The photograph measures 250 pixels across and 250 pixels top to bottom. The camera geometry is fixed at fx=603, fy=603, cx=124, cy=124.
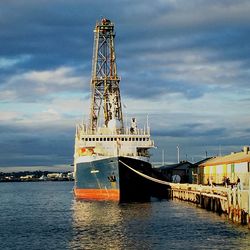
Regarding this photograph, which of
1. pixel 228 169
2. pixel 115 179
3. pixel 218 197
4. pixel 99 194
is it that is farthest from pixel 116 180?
pixel 218 197

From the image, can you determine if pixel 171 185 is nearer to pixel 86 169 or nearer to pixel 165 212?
pixel 86 169

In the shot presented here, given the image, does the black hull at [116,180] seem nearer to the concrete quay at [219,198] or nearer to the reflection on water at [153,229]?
the concrete quay at [219,198]

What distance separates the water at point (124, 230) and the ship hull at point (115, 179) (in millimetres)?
6783

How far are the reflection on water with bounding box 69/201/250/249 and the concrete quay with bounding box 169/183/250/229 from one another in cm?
106

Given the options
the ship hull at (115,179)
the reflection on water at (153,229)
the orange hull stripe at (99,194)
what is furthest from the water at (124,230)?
the orange hull stripe at (99,194)

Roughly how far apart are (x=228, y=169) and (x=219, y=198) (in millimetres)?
21901

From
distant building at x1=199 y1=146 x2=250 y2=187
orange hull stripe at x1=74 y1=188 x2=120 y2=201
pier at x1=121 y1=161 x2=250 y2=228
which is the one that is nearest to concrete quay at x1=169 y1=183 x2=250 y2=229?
pier at x1=121 y1=161 x2=250 y2=228

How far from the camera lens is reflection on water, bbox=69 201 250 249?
3772cm

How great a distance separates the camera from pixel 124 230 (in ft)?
146

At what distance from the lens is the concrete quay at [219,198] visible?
4378 centimetres

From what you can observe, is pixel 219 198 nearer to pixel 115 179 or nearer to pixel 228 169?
pixel 115 179

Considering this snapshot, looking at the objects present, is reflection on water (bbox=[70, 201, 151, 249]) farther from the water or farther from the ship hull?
the ship hull

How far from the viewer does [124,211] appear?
58.2 metres

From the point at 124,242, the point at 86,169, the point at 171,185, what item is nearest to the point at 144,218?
the point at 124,242
